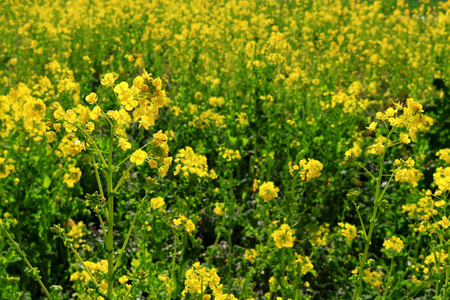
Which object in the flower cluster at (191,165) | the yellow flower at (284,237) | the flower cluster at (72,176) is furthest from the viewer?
the flower cluster at (72,176)

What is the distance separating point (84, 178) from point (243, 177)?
4.69 feet

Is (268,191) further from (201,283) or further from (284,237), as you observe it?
(201,283)

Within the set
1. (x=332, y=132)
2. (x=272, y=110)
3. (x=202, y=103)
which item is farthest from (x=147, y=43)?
(x=332, y=132)

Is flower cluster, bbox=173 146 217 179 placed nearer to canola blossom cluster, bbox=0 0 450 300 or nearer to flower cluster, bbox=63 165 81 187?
canola blossom cluster, bbox=0 0 450 300

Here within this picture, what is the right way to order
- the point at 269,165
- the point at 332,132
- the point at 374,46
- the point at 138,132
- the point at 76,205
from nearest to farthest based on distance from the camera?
the point at 76,205, the point at 269,165, the point at 332,132, the point at 138,132, the point at 374,46

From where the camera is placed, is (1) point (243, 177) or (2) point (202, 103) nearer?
(1) point (243, 177)

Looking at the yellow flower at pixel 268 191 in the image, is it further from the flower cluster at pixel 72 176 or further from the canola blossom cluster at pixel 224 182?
the flower cluster at pixel 72 176

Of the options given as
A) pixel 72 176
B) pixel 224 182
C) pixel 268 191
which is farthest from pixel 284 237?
pixel 72 176

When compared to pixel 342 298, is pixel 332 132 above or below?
above

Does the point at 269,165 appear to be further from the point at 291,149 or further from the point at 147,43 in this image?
the point at 147,43

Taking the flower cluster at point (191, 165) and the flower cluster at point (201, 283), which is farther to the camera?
the flower cluster at point (191, 165)

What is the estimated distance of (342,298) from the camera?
3.09 metres

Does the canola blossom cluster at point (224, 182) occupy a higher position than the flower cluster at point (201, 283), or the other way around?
the flower cluster at point (201, 283)

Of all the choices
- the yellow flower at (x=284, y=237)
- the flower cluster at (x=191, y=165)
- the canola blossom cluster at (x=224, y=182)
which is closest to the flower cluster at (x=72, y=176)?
the canola blossom cluster at (x=224, y=182)
